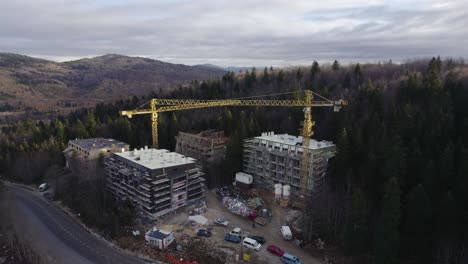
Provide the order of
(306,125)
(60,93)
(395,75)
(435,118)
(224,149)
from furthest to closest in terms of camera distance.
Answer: (60,93) → (395,75) → (224,149) → (306,125) → (435,118)

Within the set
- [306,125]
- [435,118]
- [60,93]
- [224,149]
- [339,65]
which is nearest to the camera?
[435,118]

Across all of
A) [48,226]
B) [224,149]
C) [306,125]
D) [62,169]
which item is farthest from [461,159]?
[62,169]

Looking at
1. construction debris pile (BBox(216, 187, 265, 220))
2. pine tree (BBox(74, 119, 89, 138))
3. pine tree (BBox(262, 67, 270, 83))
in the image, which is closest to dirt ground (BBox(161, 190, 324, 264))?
construction debris pile (BBox(216, 187, 265, 220))

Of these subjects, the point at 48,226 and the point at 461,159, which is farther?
the point at 48,226

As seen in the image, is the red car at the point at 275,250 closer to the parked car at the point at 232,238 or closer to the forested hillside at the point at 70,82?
the parked car at the point at 232,238

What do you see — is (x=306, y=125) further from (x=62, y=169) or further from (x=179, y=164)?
(x=62, y=169)

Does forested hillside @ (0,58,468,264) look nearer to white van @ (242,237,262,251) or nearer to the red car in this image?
the red car
